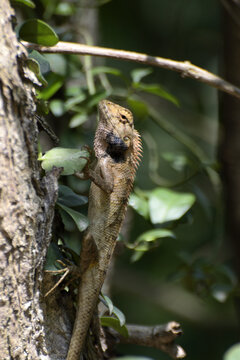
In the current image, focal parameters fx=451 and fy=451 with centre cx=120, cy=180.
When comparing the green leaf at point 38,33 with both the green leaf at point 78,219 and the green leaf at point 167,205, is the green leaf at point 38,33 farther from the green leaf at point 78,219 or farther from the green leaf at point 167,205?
the green leaf at point 167,205

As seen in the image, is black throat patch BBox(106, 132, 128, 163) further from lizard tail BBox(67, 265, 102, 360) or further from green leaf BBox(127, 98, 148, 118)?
lizard tail BBox(67, 265, 102, 360)

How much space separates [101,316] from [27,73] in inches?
40.9

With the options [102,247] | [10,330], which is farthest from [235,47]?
[10,330]

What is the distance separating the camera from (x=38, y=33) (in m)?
1.83

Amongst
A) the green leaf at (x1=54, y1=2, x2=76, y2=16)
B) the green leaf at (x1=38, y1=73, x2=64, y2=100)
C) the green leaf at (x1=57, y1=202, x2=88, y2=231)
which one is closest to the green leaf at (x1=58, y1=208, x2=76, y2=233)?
the green leaf at (x1=57, y1=202, x2=88, y2=231)

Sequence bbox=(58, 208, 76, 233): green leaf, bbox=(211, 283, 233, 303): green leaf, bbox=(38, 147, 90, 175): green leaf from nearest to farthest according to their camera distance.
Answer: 1. bbox=(38, 147, 90, 175): green leaf
2. bbox=(58, 208, 76, 233): green leaf
3. bbox=(211, 283, 233, 303): green leaf

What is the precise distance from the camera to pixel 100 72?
2.74 m

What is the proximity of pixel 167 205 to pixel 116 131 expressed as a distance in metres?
0.51

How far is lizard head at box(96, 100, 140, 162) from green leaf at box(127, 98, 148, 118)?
1.09ft

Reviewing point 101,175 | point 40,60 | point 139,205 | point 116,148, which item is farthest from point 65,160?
point 139,205

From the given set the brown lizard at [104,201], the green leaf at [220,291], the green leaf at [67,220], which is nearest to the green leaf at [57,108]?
the brown lizard at [104,201]

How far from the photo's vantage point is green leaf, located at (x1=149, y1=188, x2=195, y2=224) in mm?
2420

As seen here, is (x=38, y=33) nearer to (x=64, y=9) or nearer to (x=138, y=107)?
(x=138, y=107)

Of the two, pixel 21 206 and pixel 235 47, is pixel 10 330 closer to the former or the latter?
pixel 21 206
